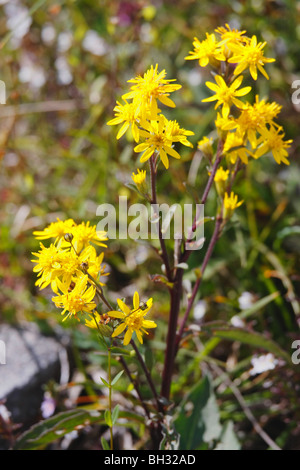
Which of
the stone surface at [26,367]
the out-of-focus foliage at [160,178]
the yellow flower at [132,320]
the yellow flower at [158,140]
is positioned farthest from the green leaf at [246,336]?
the stone surface at [26,367]

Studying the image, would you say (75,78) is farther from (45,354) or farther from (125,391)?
(125,391)

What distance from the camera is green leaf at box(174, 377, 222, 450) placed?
61.2 inches

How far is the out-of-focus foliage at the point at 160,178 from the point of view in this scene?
6.17 feet

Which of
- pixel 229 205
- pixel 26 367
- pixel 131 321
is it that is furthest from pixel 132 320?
pixel 26 367

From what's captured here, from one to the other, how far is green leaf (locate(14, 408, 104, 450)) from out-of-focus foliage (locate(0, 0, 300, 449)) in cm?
30

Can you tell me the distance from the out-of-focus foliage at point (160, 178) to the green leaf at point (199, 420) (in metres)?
0.12

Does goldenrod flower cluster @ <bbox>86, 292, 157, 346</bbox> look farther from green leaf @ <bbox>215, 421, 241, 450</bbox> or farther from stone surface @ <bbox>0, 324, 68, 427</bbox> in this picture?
stone surface @ <bbox>0, 324, 68, 427</bbox>

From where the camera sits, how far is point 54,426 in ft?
4.66

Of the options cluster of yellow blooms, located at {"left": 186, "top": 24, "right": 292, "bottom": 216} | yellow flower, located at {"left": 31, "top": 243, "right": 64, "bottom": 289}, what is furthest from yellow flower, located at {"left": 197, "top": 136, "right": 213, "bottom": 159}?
yellow flower, located at {"left": 31, "top": 243, "right": 64, "bottom": 289}

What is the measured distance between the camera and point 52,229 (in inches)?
50.0

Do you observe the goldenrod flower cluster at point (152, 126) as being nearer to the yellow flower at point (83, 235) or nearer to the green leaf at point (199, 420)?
the yellow flower at point (83, 235)

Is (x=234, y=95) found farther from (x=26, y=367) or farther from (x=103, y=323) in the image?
(x=26, y=367)

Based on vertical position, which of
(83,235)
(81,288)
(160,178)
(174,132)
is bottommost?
(81,288)

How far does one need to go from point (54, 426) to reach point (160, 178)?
1395mm
